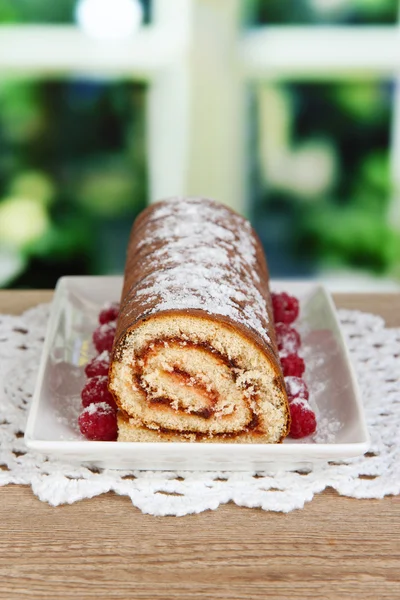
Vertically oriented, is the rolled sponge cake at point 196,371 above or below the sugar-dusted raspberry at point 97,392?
above

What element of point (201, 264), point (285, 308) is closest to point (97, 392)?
point (201, 264)

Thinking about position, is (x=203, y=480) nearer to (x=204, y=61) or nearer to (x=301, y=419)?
(x=301, y=419)

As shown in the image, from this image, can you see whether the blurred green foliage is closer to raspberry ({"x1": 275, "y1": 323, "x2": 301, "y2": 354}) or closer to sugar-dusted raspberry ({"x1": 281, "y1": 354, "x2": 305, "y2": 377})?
raspberry ({"x1": 275, "y1": 323, "x2": 301, "y2": 354})

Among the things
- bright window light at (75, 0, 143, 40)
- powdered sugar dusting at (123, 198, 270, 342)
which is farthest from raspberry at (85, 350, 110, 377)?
bright window light at (75, 0, 143, 40)

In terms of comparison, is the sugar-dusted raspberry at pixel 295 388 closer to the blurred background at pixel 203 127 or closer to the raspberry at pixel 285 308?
the raspberry at pixel 285 308

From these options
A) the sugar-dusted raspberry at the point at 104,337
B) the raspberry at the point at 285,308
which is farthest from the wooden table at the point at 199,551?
the raspberry at the point at 285,308

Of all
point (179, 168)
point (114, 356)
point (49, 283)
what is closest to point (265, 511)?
point (114, 356)

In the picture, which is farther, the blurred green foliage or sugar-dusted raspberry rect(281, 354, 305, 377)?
the blurred green foliage
